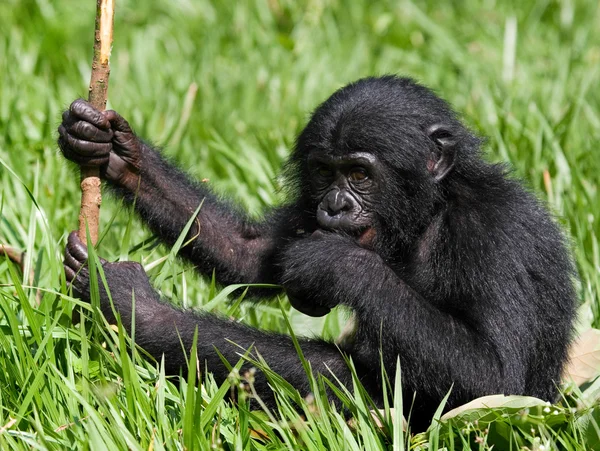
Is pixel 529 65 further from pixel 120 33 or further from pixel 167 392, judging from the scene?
pixel 167 392

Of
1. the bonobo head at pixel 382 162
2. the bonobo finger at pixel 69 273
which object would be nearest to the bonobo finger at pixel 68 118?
the bonobo finger at pixel 69 273

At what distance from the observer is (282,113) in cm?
856

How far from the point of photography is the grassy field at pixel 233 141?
3951 millimetres

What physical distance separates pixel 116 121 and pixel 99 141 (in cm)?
15

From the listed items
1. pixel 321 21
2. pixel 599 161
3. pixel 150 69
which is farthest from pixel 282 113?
pixel 599 161

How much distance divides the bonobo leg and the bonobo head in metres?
0.63

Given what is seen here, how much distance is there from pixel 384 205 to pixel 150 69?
4802 mm

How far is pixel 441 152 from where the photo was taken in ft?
16.4

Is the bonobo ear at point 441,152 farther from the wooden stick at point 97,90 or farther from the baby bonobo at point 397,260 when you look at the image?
the wooden stick at point 97,90

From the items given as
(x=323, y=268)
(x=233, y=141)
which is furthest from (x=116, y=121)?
(x=233, y=141)

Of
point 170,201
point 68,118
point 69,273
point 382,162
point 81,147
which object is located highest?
point 382,162

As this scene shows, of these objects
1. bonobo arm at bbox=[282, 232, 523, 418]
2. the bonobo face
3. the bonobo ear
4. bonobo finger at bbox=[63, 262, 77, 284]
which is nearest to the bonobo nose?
the bonobo face

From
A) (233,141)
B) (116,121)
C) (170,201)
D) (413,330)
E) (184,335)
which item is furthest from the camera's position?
(233,141)

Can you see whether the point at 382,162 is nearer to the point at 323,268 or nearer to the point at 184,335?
the point at 323,268
